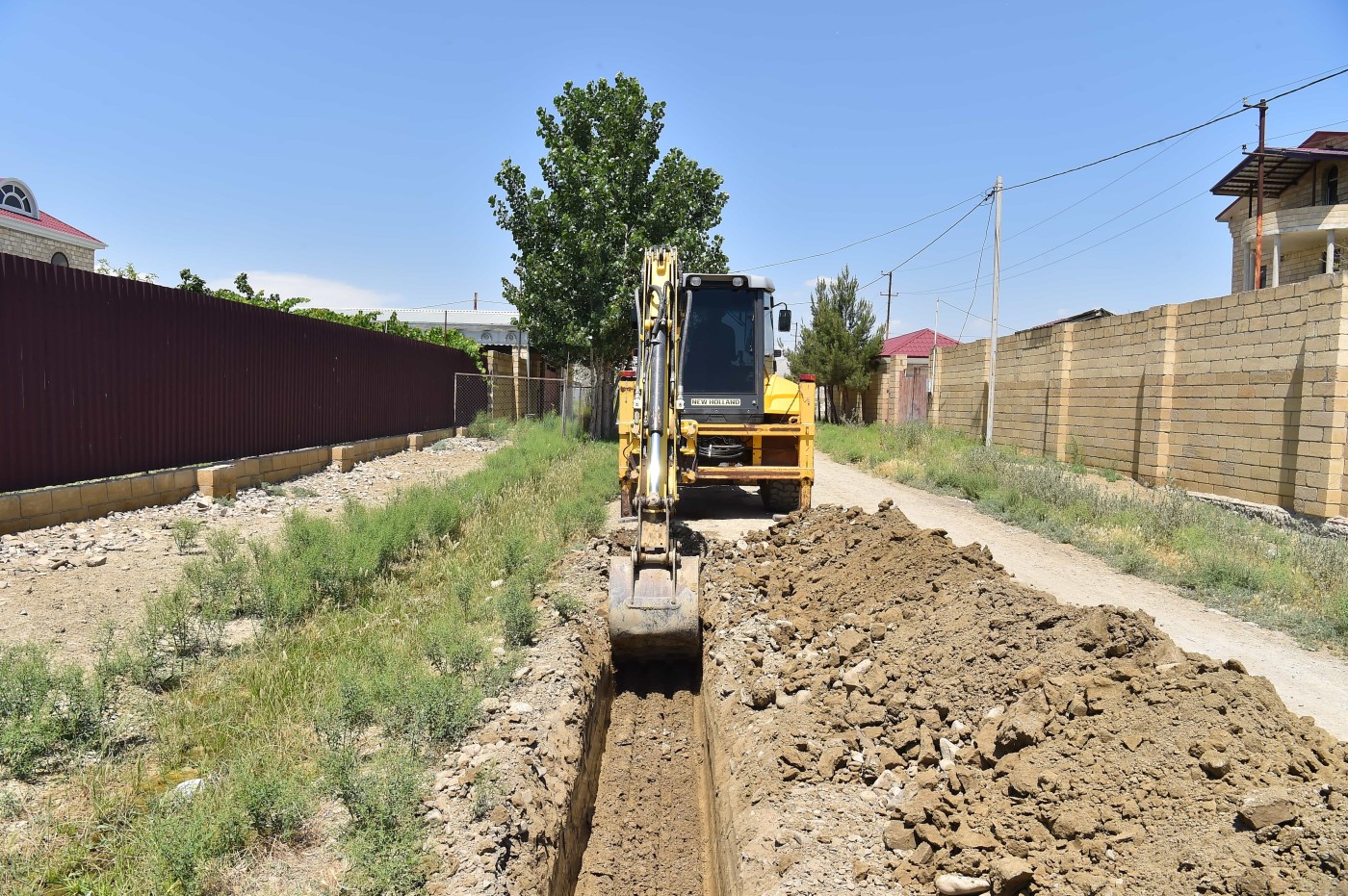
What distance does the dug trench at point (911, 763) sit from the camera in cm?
314

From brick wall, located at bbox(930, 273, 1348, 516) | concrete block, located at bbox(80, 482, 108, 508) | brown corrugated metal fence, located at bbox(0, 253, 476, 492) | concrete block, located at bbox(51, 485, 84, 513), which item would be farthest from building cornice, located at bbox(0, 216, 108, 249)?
brick wall, located at bbox(930, 273, 1348, 516)

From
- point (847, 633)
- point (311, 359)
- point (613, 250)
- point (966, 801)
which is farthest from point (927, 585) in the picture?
point (613, 250)

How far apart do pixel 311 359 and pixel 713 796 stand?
13.3 m

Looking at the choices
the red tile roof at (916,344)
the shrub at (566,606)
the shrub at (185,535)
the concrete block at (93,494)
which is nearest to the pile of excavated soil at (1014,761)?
the shrub at (566,606)

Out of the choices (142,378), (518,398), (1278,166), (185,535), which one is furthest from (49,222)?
(1278,166)

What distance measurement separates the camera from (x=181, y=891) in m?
3.14

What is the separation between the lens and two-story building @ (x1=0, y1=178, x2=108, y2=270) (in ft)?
68.7

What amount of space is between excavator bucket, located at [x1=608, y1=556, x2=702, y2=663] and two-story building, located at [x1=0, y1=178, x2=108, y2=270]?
20861 millimetres

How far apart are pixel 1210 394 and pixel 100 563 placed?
1429 centimetres

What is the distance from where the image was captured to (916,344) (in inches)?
1705

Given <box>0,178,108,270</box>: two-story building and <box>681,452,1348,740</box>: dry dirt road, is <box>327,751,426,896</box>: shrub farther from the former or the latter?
<box>0,178,108,270</box>: two-story building

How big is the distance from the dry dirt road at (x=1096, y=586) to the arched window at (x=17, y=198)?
2036 centimetres

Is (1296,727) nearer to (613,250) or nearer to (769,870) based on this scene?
(769,870)

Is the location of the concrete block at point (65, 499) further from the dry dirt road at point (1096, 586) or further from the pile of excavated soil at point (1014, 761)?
the pile of excavated soil at point (1014, 761)
